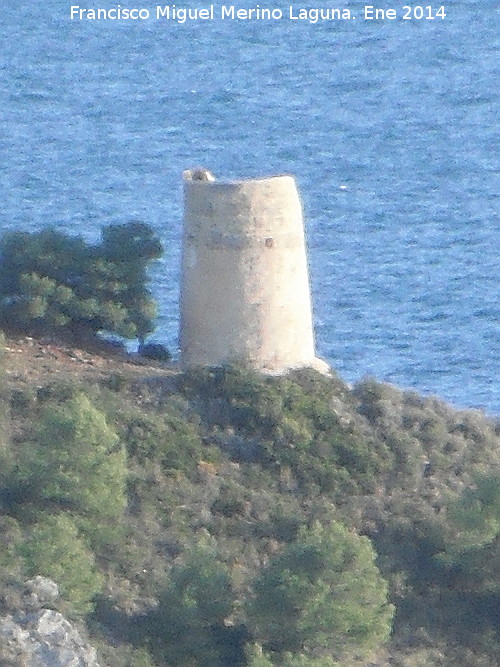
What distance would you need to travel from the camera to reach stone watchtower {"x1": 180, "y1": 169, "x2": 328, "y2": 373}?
140 feet

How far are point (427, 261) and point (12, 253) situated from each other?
44.6 m

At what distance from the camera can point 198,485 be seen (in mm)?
42094

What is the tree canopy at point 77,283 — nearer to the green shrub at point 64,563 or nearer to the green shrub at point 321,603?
the green shrub at point 64,563

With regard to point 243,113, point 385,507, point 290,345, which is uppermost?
point 243,113

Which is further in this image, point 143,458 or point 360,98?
point 360,98

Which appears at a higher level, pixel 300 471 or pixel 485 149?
pixel 485 149

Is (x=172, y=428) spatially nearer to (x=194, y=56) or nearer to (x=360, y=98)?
(x=360, y=98)

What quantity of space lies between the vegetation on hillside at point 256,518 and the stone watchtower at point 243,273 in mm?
677

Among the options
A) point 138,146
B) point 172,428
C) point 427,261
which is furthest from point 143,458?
point 138,146

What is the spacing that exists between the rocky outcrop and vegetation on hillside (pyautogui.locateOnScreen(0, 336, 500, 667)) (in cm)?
42

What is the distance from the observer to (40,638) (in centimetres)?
3566

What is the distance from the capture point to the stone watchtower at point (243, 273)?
42.6 metres

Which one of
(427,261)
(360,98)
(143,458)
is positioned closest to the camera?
(143,458)

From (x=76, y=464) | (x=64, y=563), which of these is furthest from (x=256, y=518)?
(x=64, y=563)
